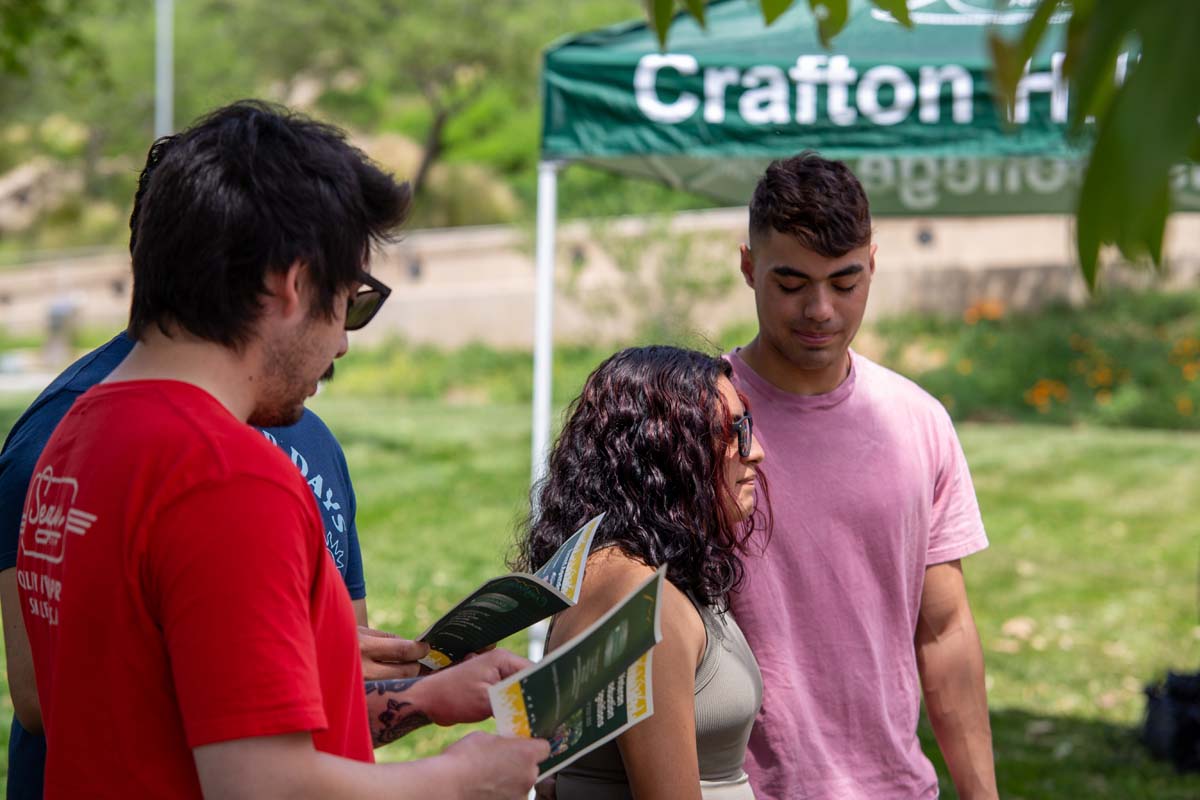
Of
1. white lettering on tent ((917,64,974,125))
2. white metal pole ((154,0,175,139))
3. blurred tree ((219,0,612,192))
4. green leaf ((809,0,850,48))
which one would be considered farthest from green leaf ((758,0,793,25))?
white metal pole ((154,0,175,139))

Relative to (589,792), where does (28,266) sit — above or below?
below

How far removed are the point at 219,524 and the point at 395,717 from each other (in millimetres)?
628

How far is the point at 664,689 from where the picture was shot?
1968 mm

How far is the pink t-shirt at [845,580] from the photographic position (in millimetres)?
2473

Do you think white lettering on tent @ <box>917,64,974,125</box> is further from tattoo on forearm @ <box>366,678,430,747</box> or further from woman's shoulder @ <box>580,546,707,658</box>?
tattoo on forearm @ <box>366,678,430,747</box>

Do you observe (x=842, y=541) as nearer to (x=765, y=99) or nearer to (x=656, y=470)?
(x=656, y=470)

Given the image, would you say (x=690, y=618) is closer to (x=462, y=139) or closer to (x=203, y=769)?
(x=203, y=769)

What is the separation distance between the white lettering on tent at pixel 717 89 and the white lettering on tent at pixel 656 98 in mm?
37

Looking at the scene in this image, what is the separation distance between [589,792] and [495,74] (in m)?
24.6

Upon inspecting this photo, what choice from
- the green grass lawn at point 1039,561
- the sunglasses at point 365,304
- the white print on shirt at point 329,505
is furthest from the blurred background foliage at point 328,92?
the sunglasses at point 365,304

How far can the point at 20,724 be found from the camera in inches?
79.7

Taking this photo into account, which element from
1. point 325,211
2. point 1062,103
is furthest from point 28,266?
point 325,211

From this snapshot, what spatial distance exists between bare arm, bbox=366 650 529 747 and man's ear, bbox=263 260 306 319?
56 cm

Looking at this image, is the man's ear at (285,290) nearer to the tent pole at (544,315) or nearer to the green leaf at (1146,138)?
the green leaf at (1146,138)
